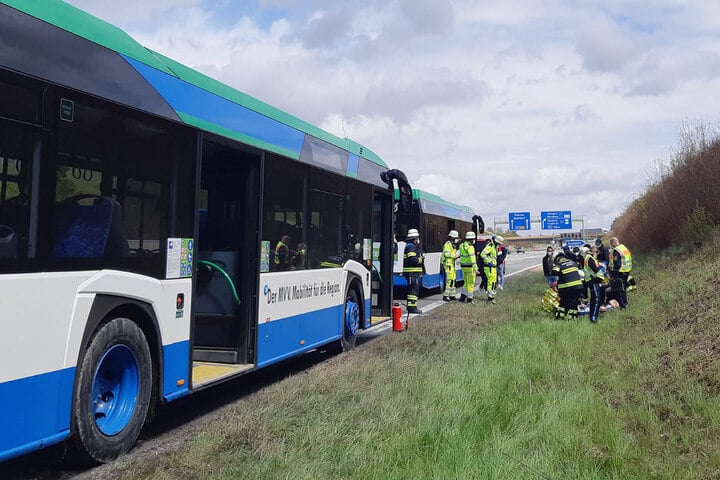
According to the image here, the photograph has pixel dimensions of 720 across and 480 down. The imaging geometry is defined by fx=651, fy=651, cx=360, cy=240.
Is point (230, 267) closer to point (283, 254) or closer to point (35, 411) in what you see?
point (283, 254)

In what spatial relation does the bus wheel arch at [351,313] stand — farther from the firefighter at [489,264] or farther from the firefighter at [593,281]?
the firefighter at [489,264]

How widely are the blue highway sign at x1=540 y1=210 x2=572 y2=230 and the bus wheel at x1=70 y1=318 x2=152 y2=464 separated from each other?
201 ft

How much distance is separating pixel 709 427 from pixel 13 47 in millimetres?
5648

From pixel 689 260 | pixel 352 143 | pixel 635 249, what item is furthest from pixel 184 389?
pixel 635 249

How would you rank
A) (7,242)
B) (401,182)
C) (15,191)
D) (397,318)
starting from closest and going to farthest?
(7,242) < (15,191) < (401,182) < (397,318)

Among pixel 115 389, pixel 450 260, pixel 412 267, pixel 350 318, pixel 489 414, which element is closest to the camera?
pixel 115 389

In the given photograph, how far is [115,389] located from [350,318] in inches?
209

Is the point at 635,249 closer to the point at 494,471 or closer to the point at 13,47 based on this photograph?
the point at 494,471

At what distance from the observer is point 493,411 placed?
19.5 feet

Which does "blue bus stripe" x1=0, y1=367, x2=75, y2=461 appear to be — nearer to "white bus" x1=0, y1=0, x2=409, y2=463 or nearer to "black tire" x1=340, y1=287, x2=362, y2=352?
"white bus" x1=0, y1=0, x2=409, y2=463

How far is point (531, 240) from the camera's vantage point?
12481 cm

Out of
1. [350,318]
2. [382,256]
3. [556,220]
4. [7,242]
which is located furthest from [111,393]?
[556,220]

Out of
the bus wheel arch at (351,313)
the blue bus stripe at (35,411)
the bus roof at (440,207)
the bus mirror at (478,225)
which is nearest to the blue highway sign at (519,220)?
the bus roof at (440,207)

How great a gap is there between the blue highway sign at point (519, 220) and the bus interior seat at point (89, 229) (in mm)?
62559
